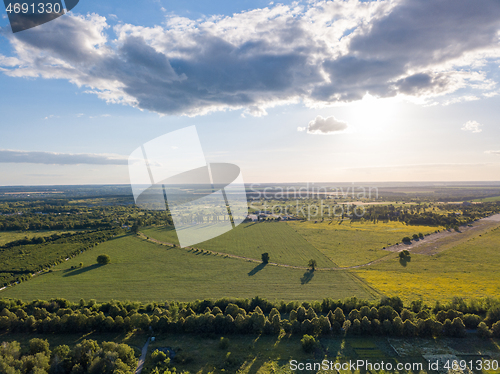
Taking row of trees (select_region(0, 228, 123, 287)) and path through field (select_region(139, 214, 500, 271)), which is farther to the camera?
path through field (select_region(139, 214, 500, 271))

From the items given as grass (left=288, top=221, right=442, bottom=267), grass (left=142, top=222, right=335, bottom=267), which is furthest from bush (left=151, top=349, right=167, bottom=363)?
grass (left=288, top=221, right=442, bottom=267)

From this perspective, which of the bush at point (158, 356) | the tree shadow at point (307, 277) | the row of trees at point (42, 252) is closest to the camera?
the bush at point (158, 356)

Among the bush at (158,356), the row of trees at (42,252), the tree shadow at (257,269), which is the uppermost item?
the row of trees at (42,252)

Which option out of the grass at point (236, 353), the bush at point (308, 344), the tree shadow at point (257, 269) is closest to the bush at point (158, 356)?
the grass at point (236, 353)

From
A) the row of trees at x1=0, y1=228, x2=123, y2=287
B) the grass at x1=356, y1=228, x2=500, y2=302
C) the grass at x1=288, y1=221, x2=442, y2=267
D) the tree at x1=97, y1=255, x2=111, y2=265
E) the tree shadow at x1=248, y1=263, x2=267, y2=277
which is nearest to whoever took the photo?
the grass at x1=356, y1=228, x2=500, y2=302

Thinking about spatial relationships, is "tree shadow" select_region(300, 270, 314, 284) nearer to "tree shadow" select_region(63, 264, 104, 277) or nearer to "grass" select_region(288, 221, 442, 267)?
"grass" select_region(288, 221, 442, 267)

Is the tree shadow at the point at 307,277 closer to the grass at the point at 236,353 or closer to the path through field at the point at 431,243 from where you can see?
the path through field at the point at 431,243

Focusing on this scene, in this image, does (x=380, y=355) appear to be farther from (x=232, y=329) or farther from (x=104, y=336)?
(x=104, y=336)
